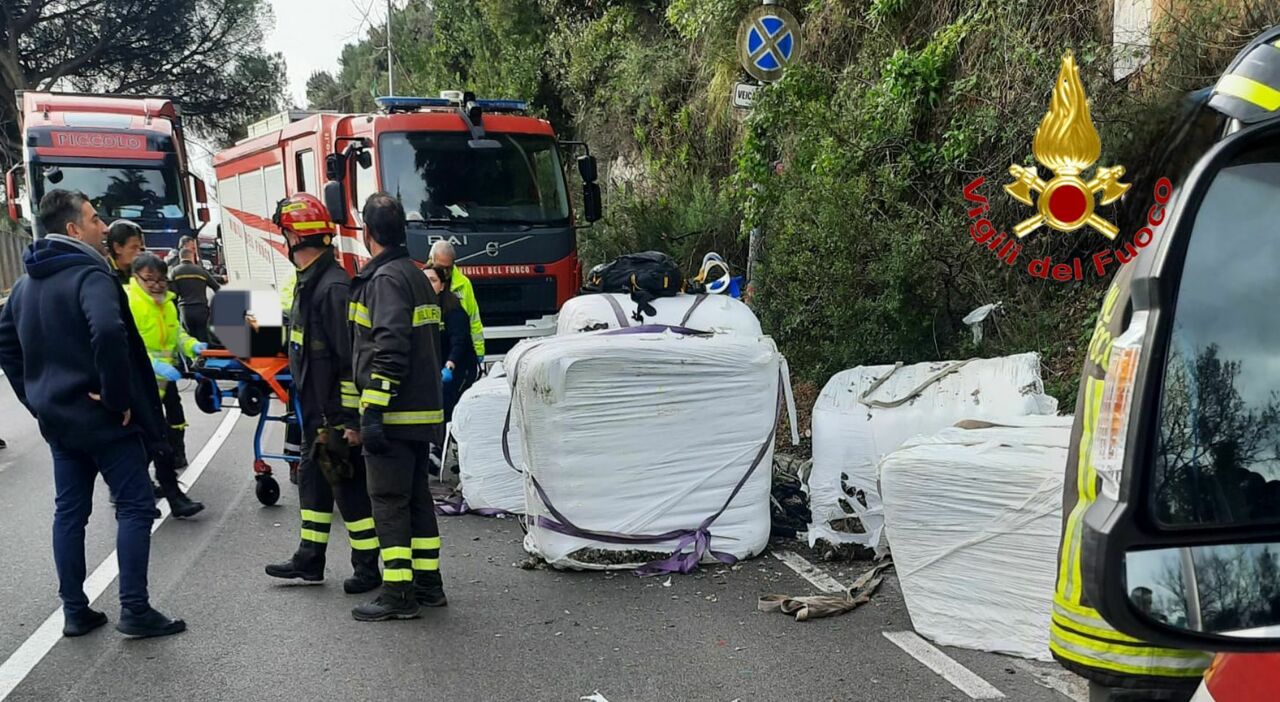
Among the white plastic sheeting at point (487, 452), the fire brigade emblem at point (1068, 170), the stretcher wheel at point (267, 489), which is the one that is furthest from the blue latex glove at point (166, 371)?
the fire brigade emblem at point (1068, 170)

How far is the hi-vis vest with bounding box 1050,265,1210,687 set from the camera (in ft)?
5.85

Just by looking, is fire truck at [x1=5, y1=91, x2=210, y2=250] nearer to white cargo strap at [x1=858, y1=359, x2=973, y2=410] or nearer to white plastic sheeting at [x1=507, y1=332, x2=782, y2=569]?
white plastic sheeting at [x1=507, y1=332, x2=782, y2=569]

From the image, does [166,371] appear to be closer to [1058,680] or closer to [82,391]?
[82,391]

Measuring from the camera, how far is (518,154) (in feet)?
35.9

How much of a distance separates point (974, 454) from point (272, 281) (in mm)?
12013

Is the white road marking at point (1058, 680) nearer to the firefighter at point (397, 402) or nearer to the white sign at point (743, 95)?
the firefighter at point (397, 402)

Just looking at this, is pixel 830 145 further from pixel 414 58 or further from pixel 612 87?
pixel 414 58

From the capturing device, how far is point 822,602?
465cm

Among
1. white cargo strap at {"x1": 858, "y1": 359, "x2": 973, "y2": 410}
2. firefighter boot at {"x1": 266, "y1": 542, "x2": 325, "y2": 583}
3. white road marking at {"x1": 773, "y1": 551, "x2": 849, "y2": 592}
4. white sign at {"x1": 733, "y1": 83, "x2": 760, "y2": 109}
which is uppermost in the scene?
white sign at {"x1": 733, "y1": 83, "x2": 760, "y2": 109}

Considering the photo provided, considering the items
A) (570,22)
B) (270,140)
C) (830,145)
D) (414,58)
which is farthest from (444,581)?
(414,58)

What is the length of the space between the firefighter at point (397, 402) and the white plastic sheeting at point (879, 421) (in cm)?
200

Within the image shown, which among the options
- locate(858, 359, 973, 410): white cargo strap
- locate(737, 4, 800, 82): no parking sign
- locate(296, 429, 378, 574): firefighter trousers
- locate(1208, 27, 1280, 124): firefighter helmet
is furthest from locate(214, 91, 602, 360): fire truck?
locate(1208, 27, 1280, 124): firefighter helmet

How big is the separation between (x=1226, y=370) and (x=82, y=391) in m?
4.33

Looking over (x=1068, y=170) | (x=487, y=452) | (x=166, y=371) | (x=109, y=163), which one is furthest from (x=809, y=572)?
(x=109, y=163)
